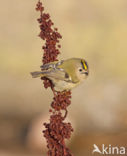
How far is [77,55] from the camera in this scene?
9336 millimetres

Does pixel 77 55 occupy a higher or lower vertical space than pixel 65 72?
higher

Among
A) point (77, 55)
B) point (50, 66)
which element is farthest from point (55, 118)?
point (77, 55)

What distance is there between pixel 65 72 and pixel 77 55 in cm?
681

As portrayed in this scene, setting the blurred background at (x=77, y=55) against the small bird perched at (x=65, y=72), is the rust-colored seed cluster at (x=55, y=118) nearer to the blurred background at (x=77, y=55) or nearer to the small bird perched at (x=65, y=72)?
the small bird perched at (x=65, y=72)

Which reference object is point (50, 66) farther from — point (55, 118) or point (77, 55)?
point (77, 55)

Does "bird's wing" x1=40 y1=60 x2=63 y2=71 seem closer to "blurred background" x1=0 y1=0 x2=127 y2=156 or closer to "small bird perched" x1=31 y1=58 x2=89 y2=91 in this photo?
"small bird perched" x1=31 y1=58 x2=89 y2=91

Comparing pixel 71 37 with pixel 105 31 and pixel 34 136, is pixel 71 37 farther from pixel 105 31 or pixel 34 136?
pixel 34 136

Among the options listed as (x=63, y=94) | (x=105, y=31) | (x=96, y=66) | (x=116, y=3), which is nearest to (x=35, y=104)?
(x=96, y=66)

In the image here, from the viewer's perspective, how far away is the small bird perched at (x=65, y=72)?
2463 millimetres

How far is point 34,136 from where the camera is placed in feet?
24.5

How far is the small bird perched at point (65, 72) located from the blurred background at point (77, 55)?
234 inches

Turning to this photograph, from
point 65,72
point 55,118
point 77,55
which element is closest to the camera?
point 55,118

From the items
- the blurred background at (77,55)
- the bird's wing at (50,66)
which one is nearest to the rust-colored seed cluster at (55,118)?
the bird's wing at (50,66)

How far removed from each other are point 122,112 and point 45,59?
263 inches
